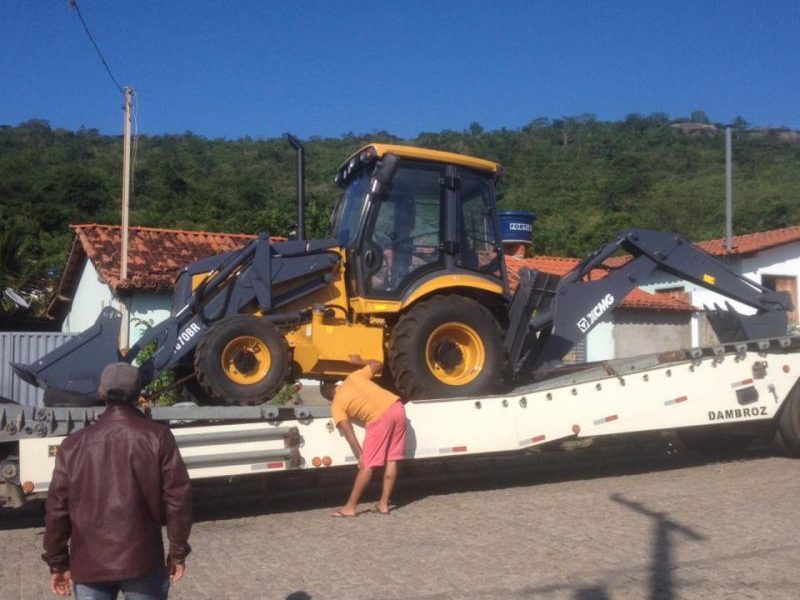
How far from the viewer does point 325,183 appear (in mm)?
27969

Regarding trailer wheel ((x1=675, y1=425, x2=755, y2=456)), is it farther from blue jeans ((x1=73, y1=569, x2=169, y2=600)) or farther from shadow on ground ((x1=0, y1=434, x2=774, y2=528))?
blue jeans ((x1=73, y1=569, x2=169, y2=600))

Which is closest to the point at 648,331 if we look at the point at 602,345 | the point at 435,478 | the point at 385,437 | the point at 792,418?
the point at 602,345

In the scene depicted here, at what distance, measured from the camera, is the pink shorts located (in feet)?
28.6

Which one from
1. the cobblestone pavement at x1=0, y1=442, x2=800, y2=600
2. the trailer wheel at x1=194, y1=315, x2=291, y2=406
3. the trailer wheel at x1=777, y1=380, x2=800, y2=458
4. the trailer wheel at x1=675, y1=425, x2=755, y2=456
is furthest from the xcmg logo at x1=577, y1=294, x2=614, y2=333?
the trailer wheel at x1=194, y1=315, x2=291, y2=406

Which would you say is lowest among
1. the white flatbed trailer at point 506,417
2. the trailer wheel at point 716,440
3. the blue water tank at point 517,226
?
Result: the trailer wheel at point 716,440

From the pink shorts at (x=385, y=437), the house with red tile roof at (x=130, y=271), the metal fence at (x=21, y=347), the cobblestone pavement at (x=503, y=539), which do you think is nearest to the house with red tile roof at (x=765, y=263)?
the house with red tile roof at (x=130, y=271)

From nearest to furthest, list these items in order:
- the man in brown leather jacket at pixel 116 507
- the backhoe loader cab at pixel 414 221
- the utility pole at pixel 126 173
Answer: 1. the man in brown leather jacket at pixel 116 507
2. the backhoe loader cab at pixel 414 221
3. the utility pole at pixel 126 173

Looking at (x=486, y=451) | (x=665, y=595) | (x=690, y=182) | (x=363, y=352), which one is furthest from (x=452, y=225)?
(x=690, y=182)

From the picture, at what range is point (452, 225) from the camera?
974 centimetres

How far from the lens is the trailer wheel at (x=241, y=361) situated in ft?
27.9

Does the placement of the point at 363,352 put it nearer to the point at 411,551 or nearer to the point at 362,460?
the point at 362,460

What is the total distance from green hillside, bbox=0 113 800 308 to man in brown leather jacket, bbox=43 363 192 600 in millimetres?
17557

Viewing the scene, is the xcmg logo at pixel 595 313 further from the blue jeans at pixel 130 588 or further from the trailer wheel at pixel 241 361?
the blue jeans at pixel 130 588

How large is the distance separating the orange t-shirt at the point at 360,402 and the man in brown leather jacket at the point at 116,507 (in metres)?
4.64
